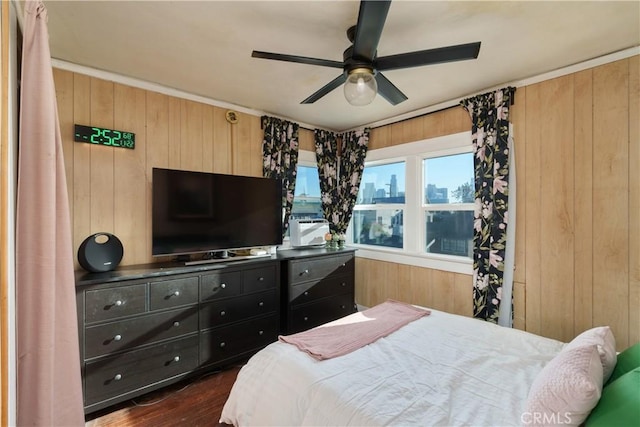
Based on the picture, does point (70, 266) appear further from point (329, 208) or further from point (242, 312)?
point (329, 208)

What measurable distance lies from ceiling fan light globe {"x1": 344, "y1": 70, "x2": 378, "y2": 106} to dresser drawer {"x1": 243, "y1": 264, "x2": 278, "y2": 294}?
1.68 m

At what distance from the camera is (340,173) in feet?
13.1

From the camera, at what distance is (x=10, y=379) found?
3.71ft

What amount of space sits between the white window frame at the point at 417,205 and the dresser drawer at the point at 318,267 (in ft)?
1.66

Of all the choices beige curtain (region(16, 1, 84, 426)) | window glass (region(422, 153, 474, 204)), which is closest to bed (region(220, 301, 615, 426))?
beige curtain (region(16, 1, 84, 426))

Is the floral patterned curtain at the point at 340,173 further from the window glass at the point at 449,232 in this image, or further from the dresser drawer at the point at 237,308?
the dresser drawer at the point at 237,308

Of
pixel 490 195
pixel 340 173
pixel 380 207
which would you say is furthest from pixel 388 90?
pixel 340 173

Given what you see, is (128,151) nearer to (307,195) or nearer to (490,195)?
(307,195)

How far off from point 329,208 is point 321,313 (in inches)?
53.7

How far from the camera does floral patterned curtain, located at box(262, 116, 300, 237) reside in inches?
128

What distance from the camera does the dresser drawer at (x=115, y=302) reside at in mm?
1880

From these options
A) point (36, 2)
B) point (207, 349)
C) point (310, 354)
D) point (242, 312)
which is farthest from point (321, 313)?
point (36, 2)

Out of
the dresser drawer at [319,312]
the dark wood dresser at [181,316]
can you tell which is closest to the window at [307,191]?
the dark wood dresser at [181,316]

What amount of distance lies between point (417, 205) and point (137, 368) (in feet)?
9.61
